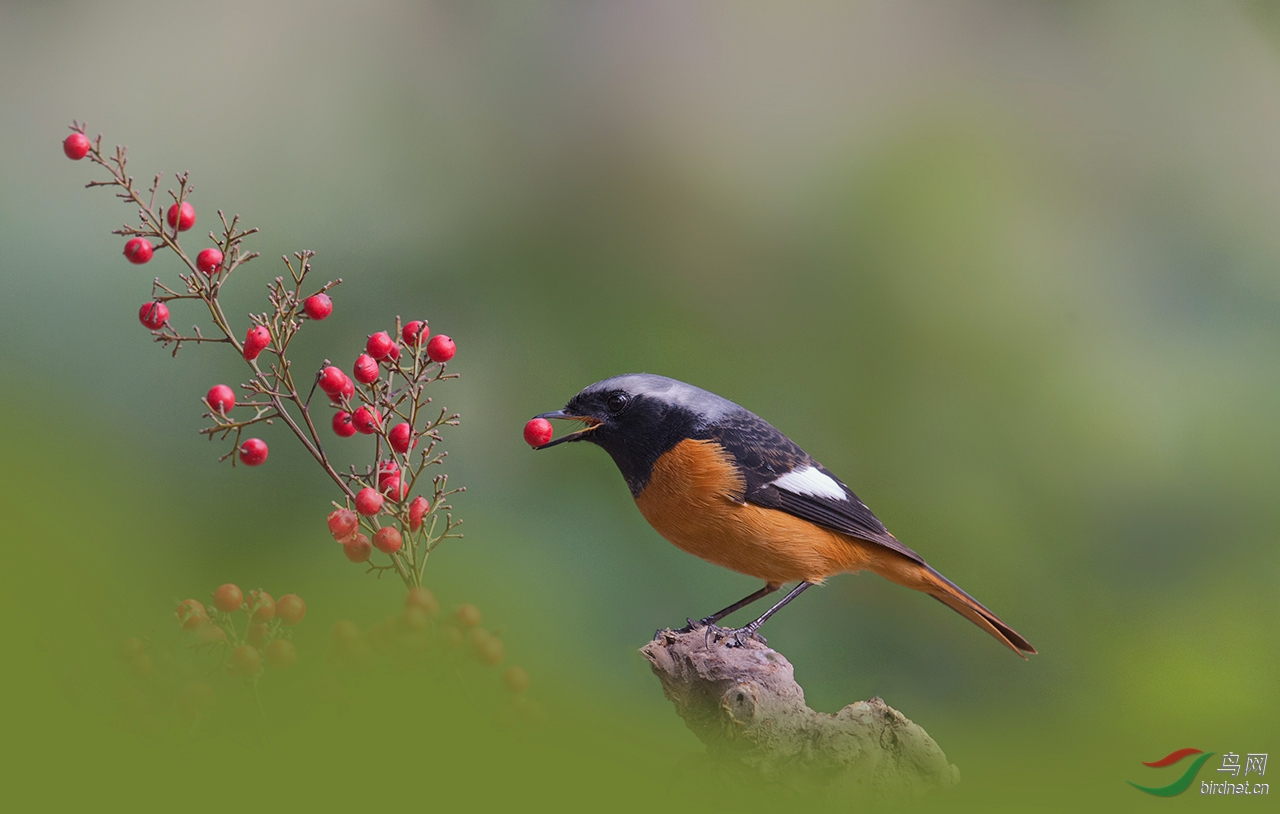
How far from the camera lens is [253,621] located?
1552 mm

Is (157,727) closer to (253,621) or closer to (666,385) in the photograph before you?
(253,621)

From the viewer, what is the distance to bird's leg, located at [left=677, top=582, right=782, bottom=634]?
246 centimetres

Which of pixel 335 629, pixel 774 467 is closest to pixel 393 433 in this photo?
pixel 335 629

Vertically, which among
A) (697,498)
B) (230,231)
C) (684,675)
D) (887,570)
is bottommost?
(684,675)

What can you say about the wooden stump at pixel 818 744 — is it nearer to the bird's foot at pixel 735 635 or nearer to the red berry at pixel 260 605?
the bird's foot at pixel 735 635

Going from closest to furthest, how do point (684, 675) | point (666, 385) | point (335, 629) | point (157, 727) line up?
point (157, 727), point (335, 629), point (684, 675), point (666, 385)

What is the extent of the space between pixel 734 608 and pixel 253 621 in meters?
1.28

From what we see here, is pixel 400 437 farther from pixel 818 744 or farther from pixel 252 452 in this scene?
pixel 818 744

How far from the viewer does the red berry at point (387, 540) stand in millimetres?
1530

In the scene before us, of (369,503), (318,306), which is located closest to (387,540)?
(369,503)

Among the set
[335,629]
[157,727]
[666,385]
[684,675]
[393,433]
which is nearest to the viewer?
[157,727]

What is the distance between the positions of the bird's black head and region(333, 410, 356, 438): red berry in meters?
0.64

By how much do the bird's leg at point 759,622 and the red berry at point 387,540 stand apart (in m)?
1.06

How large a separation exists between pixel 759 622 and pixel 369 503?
4.00ft
